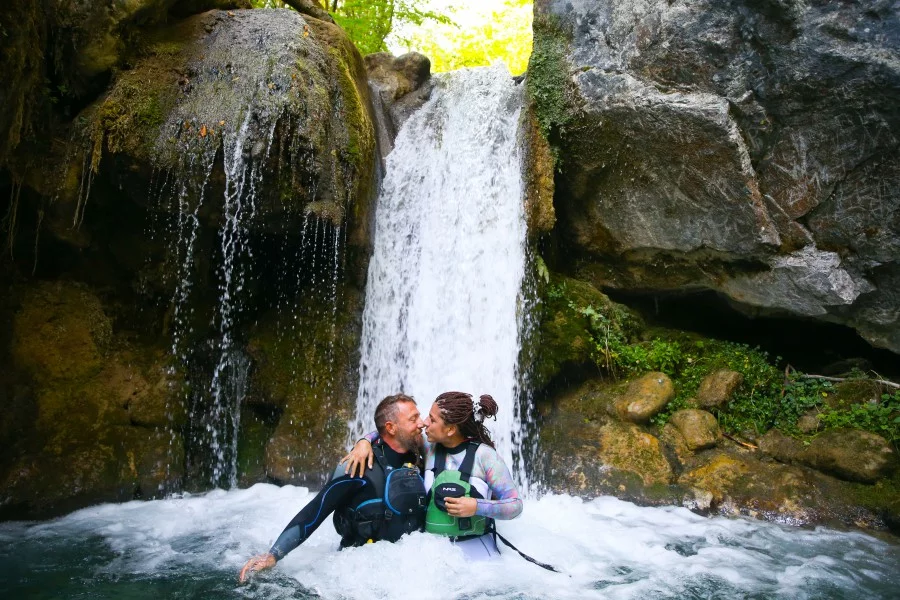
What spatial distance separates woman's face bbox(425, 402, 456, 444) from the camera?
12.0 ft

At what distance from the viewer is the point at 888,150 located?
6.11m

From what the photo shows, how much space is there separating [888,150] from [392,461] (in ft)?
18.6

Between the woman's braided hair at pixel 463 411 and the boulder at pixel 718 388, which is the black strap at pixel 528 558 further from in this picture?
the boulder at pixel 718 388

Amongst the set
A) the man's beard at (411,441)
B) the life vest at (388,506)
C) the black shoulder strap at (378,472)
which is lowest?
the life vest at (388,506)

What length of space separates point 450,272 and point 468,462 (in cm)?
386

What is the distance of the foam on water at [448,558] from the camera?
3615 millimetres

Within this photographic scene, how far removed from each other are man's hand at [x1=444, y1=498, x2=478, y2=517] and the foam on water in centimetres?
35

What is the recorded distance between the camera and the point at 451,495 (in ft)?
11.5

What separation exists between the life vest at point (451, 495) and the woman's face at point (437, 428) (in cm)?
11

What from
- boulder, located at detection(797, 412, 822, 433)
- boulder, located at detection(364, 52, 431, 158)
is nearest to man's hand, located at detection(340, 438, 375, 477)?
boulder, located at detection(797, 412, 822, 433)

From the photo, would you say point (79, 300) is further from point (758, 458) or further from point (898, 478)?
point (898, 478)

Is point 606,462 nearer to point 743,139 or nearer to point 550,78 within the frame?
point 743,139

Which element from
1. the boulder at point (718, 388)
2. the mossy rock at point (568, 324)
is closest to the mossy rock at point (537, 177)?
the mossy rock at point (568, 324)

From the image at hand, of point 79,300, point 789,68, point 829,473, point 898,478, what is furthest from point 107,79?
point 898,478
